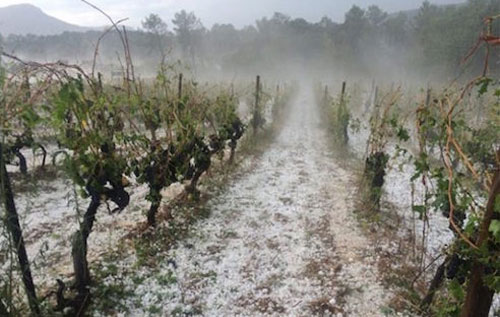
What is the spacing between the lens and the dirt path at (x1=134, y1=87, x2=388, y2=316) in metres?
3.14

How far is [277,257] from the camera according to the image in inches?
155

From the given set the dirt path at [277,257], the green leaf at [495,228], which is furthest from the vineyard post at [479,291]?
the dirt path at [277,257]

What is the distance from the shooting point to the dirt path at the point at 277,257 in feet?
10.3

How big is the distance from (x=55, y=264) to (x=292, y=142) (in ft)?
26.2

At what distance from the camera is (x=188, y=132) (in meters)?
4.57

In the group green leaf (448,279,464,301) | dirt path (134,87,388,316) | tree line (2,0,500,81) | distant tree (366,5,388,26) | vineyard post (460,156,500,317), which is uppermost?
distant tree (366,5,388,26)

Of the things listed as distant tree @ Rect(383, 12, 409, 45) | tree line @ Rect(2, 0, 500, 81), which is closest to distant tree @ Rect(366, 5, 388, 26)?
tree line @ Rect(2, 0, 500, 81)

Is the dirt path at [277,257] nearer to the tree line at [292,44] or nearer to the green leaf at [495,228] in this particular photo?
the green leaf at [495,228]


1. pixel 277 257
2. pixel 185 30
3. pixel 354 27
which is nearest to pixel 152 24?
pixel 185 30

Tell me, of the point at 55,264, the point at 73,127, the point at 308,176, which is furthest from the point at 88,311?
the point at 308,176

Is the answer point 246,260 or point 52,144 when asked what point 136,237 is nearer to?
point 246,260

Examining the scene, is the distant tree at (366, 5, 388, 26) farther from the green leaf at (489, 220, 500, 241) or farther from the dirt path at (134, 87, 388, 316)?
the green leaf at (489, 220, 500, 241)

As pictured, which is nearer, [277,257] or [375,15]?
[277,257]

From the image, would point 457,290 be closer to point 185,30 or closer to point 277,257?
point 277,257
